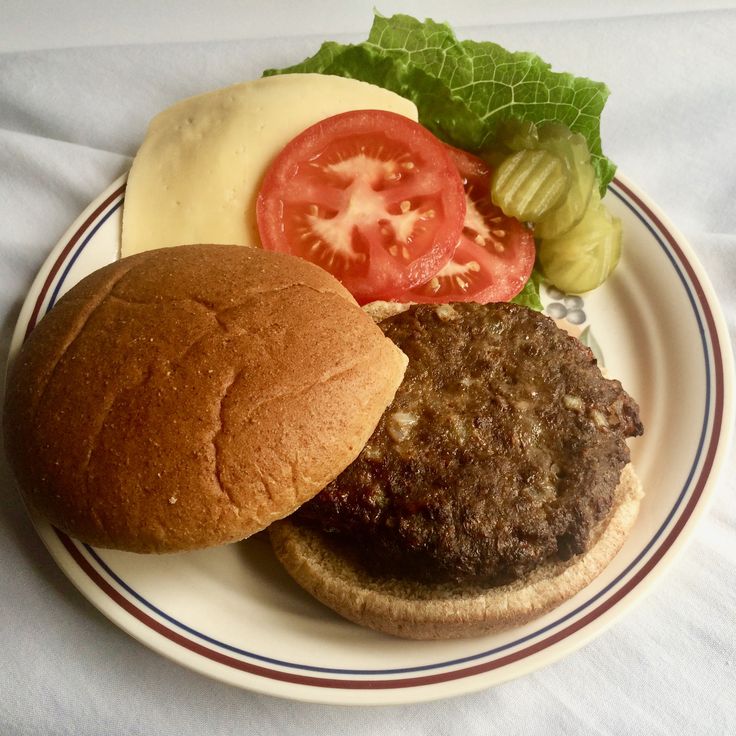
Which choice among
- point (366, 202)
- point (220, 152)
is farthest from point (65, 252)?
point (366, 202)

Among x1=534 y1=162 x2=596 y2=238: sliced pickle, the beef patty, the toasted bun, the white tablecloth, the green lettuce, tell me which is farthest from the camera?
the green lettuce

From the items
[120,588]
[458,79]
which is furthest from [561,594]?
[458,79]

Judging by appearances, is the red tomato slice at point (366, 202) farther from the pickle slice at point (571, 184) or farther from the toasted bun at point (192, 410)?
the toasted bun at point (192, 410)

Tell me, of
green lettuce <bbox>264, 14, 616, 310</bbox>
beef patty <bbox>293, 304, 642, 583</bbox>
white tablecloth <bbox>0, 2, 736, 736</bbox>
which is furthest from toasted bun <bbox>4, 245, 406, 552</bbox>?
green lettuce <bbox>264, 14, 616, 310</bbox>

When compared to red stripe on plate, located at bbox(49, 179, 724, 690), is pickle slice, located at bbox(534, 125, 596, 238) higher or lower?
higher

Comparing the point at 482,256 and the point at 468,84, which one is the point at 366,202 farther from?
the point at 468,84

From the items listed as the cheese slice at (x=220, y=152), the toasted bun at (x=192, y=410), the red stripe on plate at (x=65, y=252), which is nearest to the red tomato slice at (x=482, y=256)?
the cheese slice at (x=220, y=152)

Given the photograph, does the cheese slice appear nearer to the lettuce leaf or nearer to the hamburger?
the lettuce leaf
